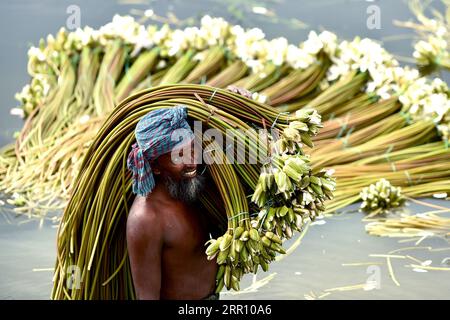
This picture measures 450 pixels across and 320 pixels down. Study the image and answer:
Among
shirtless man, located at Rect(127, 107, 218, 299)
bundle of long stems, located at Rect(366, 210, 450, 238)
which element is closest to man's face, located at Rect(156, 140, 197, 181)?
shirtless man, located at Rect(127, 107, 218, 299)

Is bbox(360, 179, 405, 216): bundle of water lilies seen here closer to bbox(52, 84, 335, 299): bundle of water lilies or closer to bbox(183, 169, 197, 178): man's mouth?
bbox(52, 84, 335, 299): bundle of water lilies

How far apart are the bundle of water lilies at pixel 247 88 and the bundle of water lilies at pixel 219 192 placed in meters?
1.11

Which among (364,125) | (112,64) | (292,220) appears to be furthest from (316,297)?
(112,64)

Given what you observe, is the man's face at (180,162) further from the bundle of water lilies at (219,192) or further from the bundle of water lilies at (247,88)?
the bundle of water lilies at (247,88)

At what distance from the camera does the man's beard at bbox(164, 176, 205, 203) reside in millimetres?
1791

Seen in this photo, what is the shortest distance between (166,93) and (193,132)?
0.11 m

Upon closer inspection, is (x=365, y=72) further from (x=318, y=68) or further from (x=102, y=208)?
(x=102, y=208)

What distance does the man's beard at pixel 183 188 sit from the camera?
5.88 ft

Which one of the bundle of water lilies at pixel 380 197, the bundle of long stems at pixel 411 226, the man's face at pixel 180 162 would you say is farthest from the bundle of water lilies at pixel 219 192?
the bundle of water lilies at pixel 380 197

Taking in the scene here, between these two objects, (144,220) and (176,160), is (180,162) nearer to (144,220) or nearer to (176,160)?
(176,160)

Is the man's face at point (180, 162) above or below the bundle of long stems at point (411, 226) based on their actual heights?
above

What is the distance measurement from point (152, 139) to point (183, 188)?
139 millimetres

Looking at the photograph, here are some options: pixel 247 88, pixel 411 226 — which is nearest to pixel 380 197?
pixel 411 226

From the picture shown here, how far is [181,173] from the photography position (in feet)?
5.81
